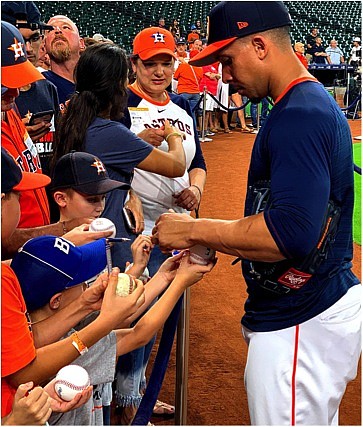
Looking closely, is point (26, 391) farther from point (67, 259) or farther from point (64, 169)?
point (64, 169)

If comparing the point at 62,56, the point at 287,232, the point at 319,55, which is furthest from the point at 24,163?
the point at 319,55

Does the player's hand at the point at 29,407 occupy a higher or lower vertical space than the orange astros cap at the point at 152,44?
lower

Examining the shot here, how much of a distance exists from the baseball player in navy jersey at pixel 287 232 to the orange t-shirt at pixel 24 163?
0.76 m

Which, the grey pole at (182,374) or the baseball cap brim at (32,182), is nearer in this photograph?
the baseball cap brim at (32,182)

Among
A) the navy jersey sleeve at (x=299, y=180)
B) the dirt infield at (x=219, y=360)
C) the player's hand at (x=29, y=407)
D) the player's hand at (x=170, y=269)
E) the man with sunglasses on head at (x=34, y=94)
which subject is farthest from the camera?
the dirt infield at (x=219, y=360)

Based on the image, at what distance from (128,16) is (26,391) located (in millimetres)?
23091

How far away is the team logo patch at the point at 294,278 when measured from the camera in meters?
2.26

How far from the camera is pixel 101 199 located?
9.70ft

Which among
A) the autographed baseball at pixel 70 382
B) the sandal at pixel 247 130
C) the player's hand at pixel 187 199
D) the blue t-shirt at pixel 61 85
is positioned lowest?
the sandal at pixel 247 130

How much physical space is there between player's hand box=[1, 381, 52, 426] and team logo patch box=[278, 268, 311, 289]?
938mm

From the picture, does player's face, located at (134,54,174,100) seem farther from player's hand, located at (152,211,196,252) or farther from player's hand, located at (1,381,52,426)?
player's hand, located at (1,381,52,426)

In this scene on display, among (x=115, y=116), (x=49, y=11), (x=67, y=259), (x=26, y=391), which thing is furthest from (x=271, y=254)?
(x=49, y=11)

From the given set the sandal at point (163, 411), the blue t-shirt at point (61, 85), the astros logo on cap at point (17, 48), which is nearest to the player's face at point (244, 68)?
the astros logo on cap at point (17, 48)

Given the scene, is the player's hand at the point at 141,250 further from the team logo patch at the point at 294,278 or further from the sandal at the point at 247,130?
the sandal at the point at 247,130
